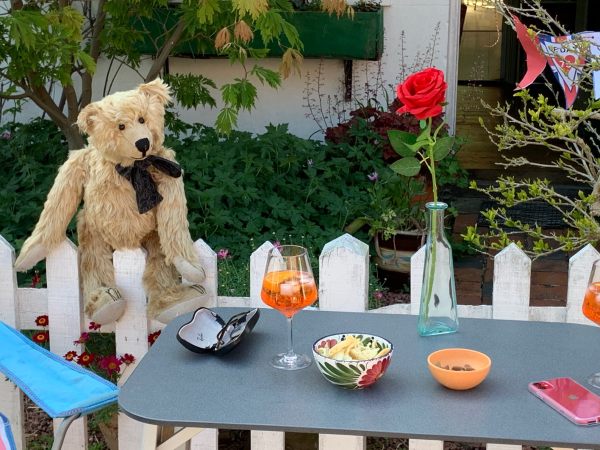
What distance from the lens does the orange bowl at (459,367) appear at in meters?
1.62

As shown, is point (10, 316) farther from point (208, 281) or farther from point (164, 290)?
point (208, 281)

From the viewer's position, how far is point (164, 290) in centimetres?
254

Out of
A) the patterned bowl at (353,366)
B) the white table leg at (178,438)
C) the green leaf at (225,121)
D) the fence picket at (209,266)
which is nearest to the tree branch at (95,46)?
the green leaf at (225,121)

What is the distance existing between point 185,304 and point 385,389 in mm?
918

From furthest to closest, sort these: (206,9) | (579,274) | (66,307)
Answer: (206,9), (66,307), (579,274)

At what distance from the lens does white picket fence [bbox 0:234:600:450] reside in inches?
95.0

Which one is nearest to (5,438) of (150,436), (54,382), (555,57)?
(54,382)

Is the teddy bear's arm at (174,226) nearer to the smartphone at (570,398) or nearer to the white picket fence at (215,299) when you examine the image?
the white picket fence at (215,299)

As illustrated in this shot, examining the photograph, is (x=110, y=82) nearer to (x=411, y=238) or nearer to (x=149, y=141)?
(x=411, y=238)

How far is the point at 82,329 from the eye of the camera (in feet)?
8.67

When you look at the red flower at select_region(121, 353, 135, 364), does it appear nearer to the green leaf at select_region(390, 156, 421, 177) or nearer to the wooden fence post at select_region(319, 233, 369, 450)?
the wooden fence post at select_region(319, 233, 369, 450)

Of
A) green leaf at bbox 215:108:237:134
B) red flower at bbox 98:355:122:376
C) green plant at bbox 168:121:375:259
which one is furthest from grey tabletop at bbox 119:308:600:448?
green plant at bbox 168:121:375:259

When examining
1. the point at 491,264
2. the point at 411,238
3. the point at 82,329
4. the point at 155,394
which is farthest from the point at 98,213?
the point at 491,264

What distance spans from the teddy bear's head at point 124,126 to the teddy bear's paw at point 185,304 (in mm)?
416
